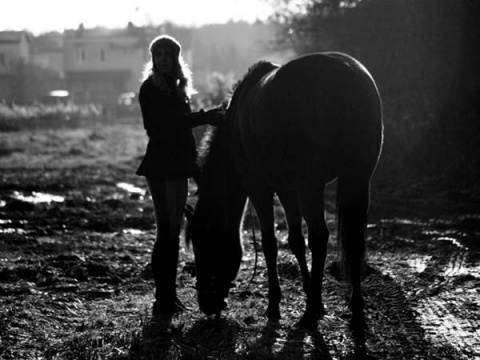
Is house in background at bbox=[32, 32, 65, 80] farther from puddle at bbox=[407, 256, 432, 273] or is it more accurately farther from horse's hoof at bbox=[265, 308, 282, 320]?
horse's hoof at bbox=[265, 308, 282, 320]

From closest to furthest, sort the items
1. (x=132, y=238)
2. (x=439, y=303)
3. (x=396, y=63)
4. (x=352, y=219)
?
(x=352, y=219) → (x=439, y=303) → (x=132, y=238) → (x=396, y=63)

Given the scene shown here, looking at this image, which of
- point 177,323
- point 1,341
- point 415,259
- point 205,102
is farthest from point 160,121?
point 205,102

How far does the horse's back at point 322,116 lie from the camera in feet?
16.2

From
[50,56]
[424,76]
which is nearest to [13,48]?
[50,56]

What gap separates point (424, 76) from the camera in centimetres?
1362

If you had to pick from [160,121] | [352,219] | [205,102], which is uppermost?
[160,121]

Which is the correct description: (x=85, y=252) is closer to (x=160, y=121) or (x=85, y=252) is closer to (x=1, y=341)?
(x=160, y=121)

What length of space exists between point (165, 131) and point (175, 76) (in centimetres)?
43

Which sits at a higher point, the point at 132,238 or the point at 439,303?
the point at 439,303

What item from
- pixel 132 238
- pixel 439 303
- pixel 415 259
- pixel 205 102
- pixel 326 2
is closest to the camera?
pixel 439 303

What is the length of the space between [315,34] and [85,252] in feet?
38.4

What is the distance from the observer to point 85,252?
833 centimetres

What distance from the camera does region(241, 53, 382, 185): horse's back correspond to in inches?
194

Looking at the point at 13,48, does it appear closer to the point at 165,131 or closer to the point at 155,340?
the point at 165,131
